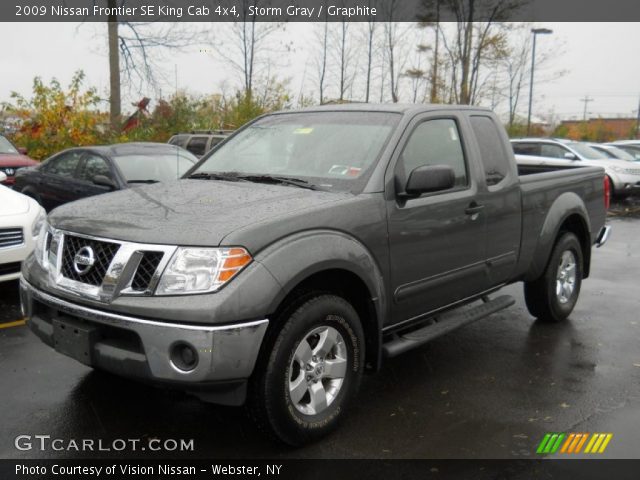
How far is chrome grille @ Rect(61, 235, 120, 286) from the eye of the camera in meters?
3.21

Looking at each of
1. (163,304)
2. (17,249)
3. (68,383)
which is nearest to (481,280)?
(163,304)

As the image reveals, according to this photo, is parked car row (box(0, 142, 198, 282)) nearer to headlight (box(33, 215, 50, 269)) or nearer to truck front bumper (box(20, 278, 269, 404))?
headlight (box(33, 215, 50, 269))

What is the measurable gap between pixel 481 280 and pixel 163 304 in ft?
8.42

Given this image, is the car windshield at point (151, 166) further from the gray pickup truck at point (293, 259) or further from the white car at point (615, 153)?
the white car at point (615, 153)

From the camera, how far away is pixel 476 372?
4.65 meters

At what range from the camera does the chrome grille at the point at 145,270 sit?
10.0ft

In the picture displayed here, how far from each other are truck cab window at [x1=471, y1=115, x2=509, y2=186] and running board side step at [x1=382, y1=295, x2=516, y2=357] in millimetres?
930

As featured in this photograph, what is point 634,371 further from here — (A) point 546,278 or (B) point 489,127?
(B) point 489,127

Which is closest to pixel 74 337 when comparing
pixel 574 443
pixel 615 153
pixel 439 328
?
pixel 439 328

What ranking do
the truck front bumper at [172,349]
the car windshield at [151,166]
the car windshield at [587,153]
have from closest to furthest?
the truck front bumper at [172,349]
the car windshield at [151,166]
the car windshield at [587,153]

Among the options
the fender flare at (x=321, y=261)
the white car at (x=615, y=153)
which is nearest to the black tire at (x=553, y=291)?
the fender flare at (x=321, y=261)

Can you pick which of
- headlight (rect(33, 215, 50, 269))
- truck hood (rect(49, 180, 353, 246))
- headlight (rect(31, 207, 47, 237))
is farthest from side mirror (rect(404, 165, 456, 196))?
headlight (rect(31, 207, 47, 237))

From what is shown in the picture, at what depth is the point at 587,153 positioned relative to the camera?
17.8m

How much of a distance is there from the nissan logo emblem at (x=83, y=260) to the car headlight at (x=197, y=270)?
487mm
